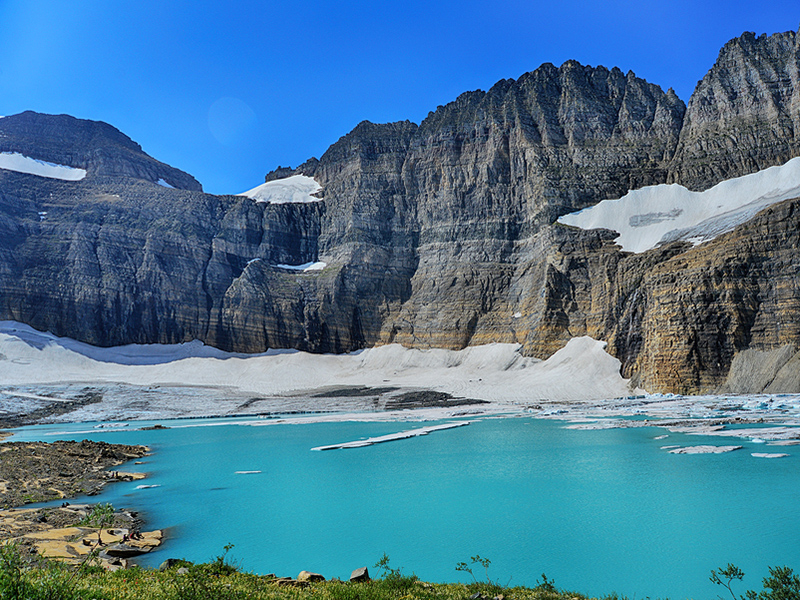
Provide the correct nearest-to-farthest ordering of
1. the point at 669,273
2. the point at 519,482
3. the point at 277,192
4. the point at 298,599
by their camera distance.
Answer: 1. the point at 298,599
2. the point at 519,482
3. the point at 669,273
4. the point at 277,192

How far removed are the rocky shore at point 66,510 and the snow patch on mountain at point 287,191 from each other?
8449cm

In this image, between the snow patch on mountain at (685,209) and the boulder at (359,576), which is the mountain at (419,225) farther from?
the boulder at (359,576)

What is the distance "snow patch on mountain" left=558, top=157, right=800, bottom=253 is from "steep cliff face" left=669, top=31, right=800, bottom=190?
10.3ft

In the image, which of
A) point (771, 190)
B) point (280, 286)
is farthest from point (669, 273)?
point (280, 286)

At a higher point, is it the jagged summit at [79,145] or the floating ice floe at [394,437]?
the jagged summit at [79,145]

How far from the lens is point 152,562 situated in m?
11.1

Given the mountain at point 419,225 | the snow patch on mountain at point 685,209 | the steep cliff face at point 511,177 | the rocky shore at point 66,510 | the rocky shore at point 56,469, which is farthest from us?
the steep cliff face at point 511,177

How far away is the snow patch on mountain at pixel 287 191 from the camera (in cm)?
10650

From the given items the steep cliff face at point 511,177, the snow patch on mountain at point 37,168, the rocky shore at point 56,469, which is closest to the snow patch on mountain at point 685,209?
the steep cliff face at point 511,177

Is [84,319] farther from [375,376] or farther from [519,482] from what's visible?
[519,482]

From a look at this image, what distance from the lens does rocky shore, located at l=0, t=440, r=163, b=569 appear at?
11.1 meters

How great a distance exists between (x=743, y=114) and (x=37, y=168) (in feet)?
431

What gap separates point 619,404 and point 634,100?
69298 millimetres

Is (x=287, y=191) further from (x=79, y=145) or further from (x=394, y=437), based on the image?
(x=394, y=437)
